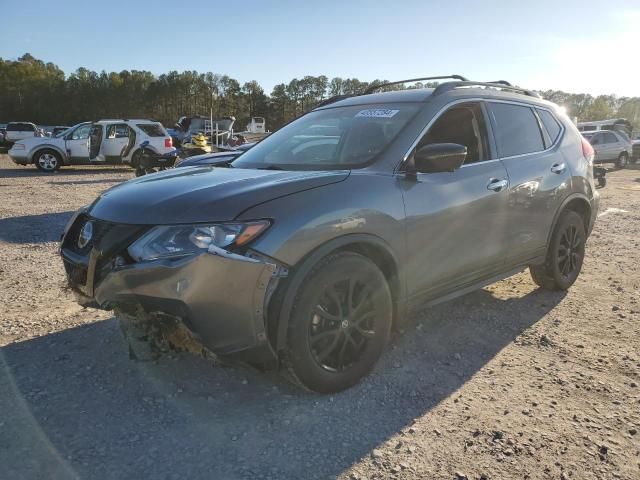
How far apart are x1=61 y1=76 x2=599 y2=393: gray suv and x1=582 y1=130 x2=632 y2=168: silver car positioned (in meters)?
20.4

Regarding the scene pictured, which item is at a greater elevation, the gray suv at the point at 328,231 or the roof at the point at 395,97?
the roof at the point at 395,97

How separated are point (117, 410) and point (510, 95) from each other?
12.1 ft

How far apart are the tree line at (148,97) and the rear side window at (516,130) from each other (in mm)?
73618

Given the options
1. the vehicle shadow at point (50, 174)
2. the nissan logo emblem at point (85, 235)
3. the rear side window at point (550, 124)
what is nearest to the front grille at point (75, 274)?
the nissan logo emblem at point (85, 235)

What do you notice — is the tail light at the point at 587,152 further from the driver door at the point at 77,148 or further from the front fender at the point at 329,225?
the driver door at the point at 77,148

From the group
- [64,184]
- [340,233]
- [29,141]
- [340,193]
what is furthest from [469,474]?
[29,141]

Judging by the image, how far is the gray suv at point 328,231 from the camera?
93.7 inches

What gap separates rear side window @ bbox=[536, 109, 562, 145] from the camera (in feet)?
14.5

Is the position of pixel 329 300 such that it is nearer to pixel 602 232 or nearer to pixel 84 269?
pixel 84 269

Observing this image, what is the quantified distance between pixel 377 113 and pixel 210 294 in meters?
1.90

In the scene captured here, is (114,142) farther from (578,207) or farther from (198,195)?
(198,195)

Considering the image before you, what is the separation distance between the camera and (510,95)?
4137mm

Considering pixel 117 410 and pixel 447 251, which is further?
pixel 447 251

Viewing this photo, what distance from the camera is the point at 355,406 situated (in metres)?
2.74
